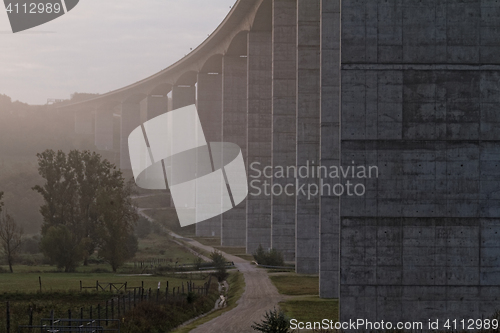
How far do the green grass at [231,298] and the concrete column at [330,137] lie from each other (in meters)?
5.16

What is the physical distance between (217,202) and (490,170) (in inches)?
2541

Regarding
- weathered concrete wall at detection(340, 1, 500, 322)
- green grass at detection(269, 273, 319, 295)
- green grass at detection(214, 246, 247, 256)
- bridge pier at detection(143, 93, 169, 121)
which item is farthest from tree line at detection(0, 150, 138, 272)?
bridge pier at detection(143, 93, 169, 121)

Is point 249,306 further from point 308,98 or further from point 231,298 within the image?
point 308,98

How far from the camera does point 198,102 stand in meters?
93.6

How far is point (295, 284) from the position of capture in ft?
141

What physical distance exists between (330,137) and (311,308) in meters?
10.1

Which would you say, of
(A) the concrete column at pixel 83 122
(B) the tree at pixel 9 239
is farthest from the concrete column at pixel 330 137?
(A) the concrete column at pixel 83 122

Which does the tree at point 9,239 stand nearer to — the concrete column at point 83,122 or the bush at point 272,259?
the bush at point 272,259

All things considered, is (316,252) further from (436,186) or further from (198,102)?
(198,102)

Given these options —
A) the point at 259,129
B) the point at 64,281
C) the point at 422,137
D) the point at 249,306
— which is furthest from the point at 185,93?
the point at 422,137

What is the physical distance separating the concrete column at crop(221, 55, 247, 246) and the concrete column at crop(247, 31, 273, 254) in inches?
417

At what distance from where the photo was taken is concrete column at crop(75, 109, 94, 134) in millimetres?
173750

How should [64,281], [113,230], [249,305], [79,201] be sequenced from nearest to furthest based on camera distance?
[249,305] < [64,281] < [113,230] < [79,201]

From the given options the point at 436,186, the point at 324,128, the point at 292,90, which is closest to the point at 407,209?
the point at 436,186
